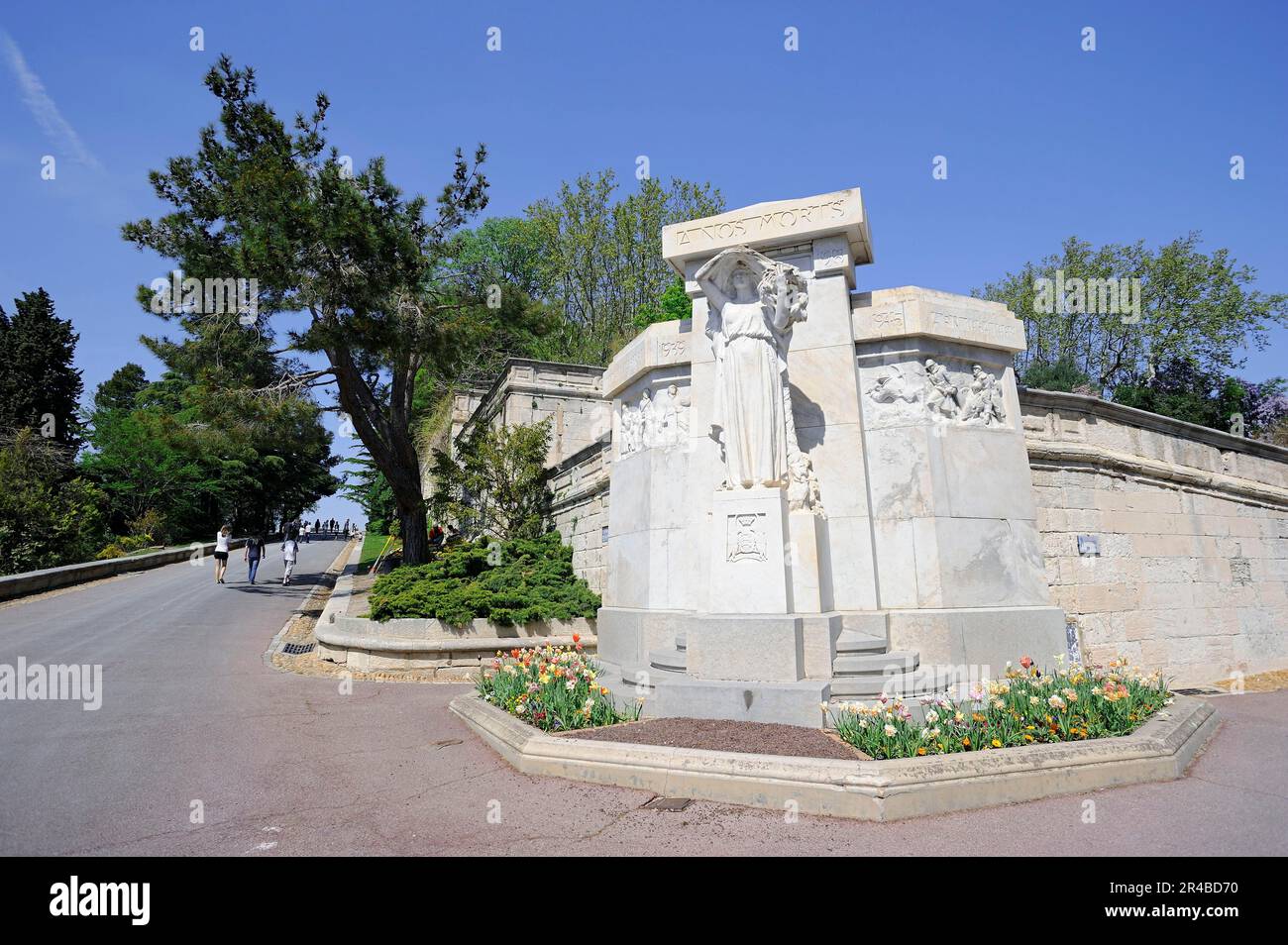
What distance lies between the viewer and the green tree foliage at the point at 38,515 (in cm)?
2086

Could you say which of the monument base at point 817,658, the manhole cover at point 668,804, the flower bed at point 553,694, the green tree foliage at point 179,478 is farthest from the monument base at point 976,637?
the green tree foliage at point 179,478

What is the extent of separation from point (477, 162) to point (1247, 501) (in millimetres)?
18353

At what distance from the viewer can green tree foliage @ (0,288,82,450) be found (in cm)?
3631

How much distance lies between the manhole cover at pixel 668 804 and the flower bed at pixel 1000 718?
1.36 metres

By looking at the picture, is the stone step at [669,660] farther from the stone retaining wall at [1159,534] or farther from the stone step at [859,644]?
the stone retaining wall at [1159,534]

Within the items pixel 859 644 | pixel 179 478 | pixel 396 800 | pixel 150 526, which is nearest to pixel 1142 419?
pixel 859 644

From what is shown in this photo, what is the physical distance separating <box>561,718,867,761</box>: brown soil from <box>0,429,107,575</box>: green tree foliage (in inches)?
951

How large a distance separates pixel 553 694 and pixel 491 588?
21.3 feet

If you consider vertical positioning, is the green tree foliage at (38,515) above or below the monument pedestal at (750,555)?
above

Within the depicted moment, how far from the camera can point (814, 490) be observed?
22.7 ft

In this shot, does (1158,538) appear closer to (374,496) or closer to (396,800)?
(396,800)

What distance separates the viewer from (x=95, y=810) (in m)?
4.52
